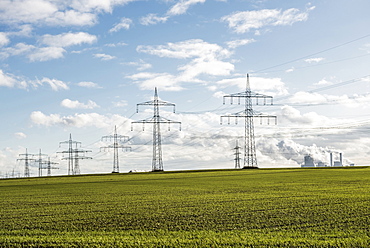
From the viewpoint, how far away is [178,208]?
1809cm

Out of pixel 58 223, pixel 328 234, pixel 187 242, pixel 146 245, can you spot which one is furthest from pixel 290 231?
pixel 58 223

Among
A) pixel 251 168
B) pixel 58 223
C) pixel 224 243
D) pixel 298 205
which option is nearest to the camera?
pixel 224 243

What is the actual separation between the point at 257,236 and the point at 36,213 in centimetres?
1169

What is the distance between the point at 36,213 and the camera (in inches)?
731

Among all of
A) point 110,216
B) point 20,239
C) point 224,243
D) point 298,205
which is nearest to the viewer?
point 224,243

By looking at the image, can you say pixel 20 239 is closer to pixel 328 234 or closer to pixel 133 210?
pixel 133 210

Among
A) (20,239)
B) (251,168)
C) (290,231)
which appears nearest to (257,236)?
(290,231)

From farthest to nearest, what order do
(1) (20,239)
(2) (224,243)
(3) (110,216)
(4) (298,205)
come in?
(4) (298,205) → (3) (110,216) → (1) (20,239) → (2) (224,243)

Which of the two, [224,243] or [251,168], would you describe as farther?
[251,168]

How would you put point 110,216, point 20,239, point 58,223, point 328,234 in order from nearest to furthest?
point 328,234 → point 20,239 → point 58,223 → point 110,216

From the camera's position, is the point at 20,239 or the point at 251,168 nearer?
the point at 20,239

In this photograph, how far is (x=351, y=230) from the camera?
1112 cm

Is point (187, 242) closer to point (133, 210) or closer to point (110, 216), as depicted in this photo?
point (110, 216)

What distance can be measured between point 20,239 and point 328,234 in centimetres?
836
